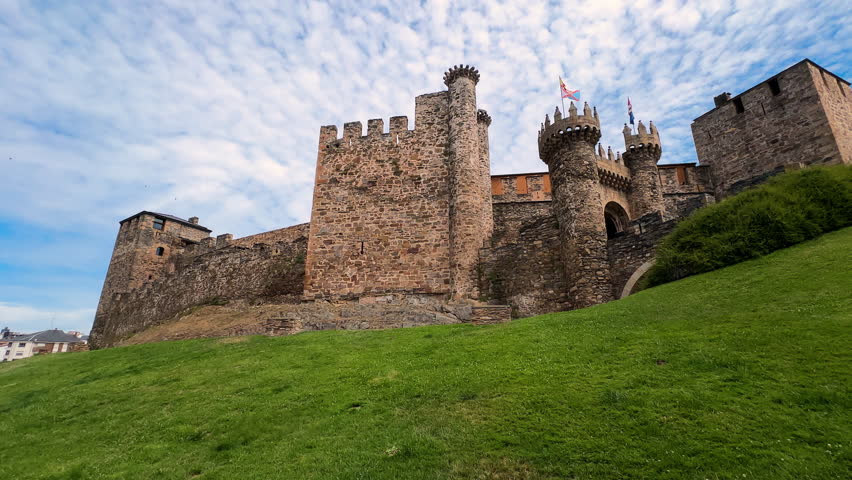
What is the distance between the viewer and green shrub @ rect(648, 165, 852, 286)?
11727mm

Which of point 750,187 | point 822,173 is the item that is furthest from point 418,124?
point 822,173

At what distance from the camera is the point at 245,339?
656 inches

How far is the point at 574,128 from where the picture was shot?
19562 mm

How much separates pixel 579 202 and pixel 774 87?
1954 centimetres

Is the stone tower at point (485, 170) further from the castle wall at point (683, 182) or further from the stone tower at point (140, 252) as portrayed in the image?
the stone tower at point (140, 252)

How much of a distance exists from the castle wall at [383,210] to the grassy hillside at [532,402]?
790cm

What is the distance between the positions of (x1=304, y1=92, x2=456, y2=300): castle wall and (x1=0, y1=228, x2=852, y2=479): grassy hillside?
7898 mm

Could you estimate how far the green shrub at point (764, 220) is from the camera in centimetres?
1173

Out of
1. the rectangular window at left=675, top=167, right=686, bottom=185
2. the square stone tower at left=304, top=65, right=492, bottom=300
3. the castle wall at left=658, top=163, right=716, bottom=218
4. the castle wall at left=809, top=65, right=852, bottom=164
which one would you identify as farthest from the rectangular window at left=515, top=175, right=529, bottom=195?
the castle wall at left=809, top=65, right=852, bottom=164

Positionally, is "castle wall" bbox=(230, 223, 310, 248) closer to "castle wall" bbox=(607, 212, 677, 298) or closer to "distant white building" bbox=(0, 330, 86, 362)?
"castle wall" bbox=(607, 212, 677, 298)

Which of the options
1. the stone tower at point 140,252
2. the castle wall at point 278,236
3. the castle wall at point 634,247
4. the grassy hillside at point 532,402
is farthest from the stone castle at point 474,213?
the stone tower at point 140,252

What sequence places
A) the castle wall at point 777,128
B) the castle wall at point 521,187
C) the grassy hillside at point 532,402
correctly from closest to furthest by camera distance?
the grassy hillside at point 532,402 → the castle wall at point 777,128 → the castle wall at point 521,187

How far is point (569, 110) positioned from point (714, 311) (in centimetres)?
1287

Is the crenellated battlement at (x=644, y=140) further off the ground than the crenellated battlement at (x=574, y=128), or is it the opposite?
the crenellated battlement at (x=644, y=140)
